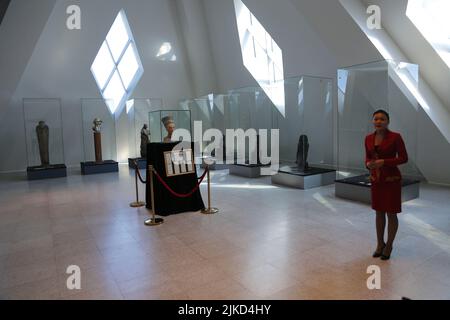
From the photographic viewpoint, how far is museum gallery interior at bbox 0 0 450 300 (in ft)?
11.8

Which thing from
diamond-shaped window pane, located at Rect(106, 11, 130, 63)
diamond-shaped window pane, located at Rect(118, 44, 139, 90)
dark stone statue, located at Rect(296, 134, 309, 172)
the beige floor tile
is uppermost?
diamond-shaped window pane, located at Rect(106, 11, 130, 63)

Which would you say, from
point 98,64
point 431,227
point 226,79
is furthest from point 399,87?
point 98,64

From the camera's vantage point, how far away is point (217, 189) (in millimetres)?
8117

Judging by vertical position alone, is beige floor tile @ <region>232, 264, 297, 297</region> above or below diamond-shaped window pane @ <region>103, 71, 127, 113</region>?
below

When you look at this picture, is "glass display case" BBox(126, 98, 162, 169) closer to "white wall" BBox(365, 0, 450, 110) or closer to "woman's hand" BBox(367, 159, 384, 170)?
"white wall" BBox(365, 0, 450, 110)

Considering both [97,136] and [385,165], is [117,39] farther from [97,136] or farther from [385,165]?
[385,165]

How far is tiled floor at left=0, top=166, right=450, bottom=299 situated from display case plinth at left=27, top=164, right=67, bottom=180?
3630mm

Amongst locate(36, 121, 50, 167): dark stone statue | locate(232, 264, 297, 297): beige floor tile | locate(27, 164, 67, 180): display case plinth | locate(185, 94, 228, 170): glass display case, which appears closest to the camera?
locate(232, 264, 297, 297): beige floor tile

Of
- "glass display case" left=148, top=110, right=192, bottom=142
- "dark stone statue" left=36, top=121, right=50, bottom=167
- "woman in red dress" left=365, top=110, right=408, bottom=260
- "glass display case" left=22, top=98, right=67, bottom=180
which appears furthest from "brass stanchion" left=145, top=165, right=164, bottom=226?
"dark stone statue" left=36, top=121, right=50, bottom=167

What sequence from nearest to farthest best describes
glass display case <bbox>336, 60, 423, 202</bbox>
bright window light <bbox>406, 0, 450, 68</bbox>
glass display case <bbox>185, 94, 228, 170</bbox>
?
glass display case <bbox>336, 60, 423, 202</bbox> < bright window light <bbox>406, 0, 450, 68</bbox> < glass display case <bbox>185, 94, 228, 170</bbox>

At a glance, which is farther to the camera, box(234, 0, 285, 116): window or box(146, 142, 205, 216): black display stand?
box(234, 0, 285, 116): window

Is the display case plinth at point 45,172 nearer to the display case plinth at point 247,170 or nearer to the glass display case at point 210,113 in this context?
the glass display case at point 210,113

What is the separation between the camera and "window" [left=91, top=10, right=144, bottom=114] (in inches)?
558

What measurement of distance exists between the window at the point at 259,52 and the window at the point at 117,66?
4.69 m
